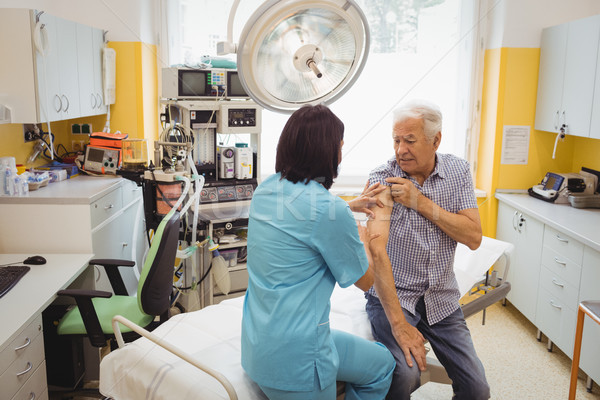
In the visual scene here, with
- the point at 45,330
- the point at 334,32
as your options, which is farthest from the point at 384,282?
the point at 45,330

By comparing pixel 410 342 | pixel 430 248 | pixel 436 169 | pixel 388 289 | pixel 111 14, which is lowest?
pixel 410 342

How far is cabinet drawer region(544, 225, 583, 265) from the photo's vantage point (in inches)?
109

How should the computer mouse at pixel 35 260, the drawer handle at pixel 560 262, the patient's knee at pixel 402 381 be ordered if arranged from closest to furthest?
the patient's knee at pixel 402 381 < the computer mouse at pixel 35 260 < the drawer handle at pixel 560 262

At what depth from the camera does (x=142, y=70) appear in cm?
358

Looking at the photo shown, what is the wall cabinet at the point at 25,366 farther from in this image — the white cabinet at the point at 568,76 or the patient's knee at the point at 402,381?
the white cabinet at the point at 568,76

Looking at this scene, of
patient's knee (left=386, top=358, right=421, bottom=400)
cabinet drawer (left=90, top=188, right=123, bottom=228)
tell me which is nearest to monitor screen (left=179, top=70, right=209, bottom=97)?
cabinet drawer (left=90, top=188, right=123, bottom=228)

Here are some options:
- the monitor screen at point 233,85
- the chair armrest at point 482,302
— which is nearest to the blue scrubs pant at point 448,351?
the chair armrest at point 482,302

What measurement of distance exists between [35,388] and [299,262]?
1.23 m

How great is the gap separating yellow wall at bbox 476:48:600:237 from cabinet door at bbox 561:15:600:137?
0.37m

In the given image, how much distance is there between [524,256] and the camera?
11.1 ft

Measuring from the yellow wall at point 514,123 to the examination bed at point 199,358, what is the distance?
176 cm

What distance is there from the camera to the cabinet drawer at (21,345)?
68.2 inches

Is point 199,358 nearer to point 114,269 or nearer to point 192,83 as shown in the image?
point 114,269

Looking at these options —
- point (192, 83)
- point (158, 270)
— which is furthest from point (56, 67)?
point (158, 270)
